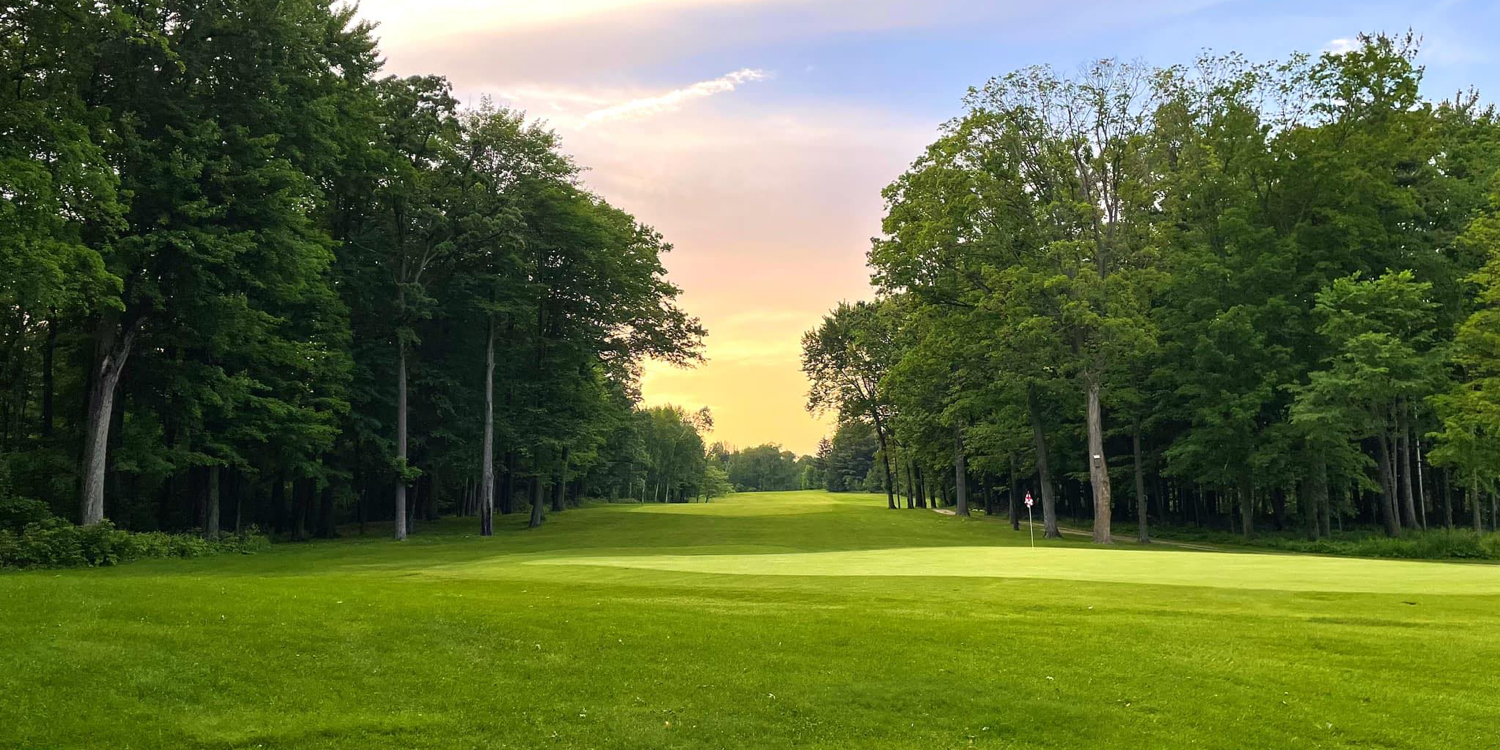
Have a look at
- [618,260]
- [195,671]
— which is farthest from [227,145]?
[195,671]

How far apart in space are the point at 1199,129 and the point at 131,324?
45.9 m

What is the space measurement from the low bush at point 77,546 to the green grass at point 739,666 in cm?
1066

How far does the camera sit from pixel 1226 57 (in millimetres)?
40125

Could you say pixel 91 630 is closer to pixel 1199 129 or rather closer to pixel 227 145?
pixel 227 145

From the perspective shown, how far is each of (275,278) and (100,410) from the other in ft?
21.8

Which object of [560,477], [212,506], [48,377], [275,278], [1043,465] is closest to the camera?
[275,278]

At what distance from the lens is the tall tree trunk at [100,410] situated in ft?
85.4

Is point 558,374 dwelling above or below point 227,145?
below

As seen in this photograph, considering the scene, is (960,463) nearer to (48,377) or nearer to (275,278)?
(275,278)

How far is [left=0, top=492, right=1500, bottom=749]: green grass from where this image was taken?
7.88 m

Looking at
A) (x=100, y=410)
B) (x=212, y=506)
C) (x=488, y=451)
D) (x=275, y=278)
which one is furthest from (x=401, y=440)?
(x=100, y=410)

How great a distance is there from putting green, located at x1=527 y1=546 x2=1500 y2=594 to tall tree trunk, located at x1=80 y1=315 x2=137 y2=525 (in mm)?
14327

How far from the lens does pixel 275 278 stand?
2973 cm

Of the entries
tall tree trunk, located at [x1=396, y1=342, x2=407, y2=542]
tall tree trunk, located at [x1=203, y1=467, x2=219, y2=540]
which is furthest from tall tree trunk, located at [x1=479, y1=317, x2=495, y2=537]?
tall tree trunk, located at [x1=203, y1=467, x2=219, y2=540]
